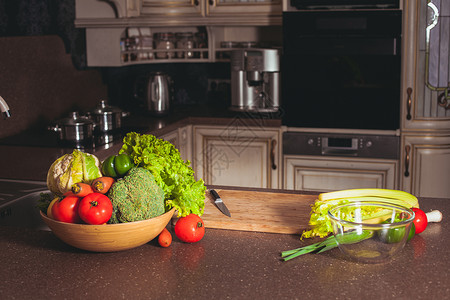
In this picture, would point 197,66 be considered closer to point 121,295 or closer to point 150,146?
point 150,146

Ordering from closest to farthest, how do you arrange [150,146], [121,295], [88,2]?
[121,295]
[150,146]
[88,2]

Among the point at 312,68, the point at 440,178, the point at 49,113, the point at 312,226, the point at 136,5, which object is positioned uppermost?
the point at 136,5

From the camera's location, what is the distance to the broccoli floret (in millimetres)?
1250

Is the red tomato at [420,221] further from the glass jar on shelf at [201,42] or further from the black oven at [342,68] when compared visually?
the glass jar on shelf at [201,42]

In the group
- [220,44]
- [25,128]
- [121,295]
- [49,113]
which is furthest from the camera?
[220,44]

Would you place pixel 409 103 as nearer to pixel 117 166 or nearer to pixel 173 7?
pixel 173 7

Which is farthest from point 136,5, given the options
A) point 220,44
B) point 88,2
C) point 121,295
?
point 121,295

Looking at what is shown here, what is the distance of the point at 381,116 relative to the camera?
11.0ft

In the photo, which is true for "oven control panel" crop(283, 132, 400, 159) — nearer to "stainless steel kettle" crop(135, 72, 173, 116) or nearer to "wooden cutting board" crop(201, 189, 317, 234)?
"stainless steel kettle" crop(135, 72, 173, 116)

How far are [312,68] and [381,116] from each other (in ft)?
1.65

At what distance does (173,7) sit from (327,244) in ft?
8.78

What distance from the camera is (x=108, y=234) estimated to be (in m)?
1.25

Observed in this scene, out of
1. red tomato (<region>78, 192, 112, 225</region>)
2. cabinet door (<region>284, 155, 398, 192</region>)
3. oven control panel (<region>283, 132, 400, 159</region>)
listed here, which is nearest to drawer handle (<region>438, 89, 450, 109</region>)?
→ oven control panel (<region>283, 132, 400, 159</region>)

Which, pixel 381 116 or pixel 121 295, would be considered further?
pixel 381 116
